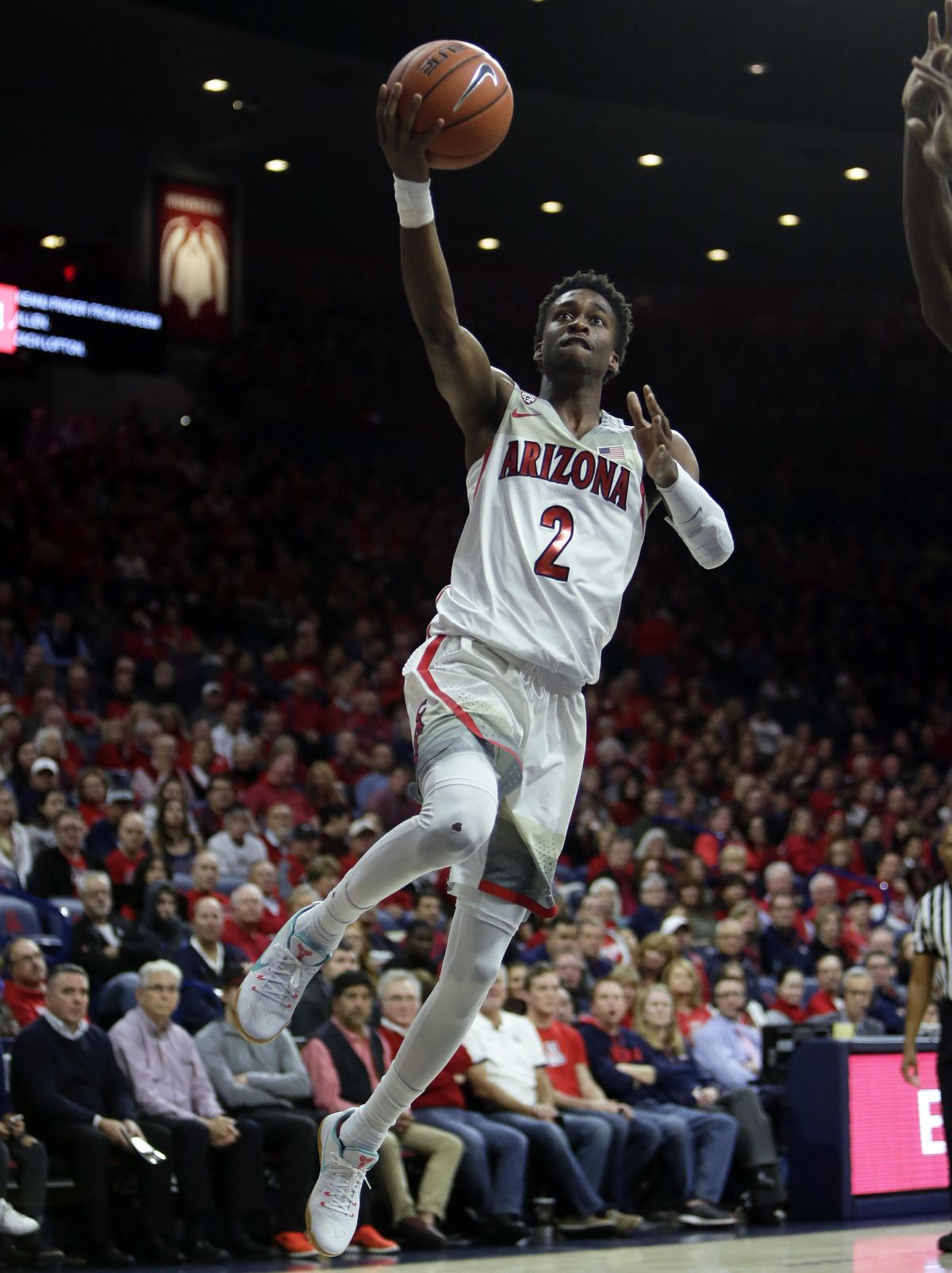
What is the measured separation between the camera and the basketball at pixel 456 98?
4.42 m

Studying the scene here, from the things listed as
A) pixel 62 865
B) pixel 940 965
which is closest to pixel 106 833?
pixel 62 865

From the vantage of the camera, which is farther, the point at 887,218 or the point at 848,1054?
the point at 887,218

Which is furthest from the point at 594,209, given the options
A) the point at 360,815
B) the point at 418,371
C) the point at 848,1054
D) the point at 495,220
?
the point at 848,1054

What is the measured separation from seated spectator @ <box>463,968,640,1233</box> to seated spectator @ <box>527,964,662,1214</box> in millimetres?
91

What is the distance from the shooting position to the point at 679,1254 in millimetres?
6590

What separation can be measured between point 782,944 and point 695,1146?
2635 millimetres

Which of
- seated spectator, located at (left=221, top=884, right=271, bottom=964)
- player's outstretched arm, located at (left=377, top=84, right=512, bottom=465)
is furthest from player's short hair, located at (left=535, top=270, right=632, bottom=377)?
seated spectator, located at (left=221, top=884, right=271, bottom=964)

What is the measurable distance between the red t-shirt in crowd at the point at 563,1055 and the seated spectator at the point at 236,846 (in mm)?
2379

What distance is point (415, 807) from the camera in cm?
1234

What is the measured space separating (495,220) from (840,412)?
5142 millimetres

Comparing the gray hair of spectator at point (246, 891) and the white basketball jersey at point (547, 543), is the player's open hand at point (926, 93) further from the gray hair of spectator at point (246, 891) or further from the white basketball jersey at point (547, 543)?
the gray hair of spectator at point (246, 891)

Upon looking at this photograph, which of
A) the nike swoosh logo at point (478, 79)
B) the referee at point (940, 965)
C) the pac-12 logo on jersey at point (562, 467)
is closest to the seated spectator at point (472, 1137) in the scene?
the referee at point (940, 965)

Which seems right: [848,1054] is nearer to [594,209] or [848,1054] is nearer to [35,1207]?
[35,1207]

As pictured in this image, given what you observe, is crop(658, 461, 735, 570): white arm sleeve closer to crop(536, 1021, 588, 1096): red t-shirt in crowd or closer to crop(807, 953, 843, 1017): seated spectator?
crop(536, 1021, 588, 1096): red t-shirt in crowd
